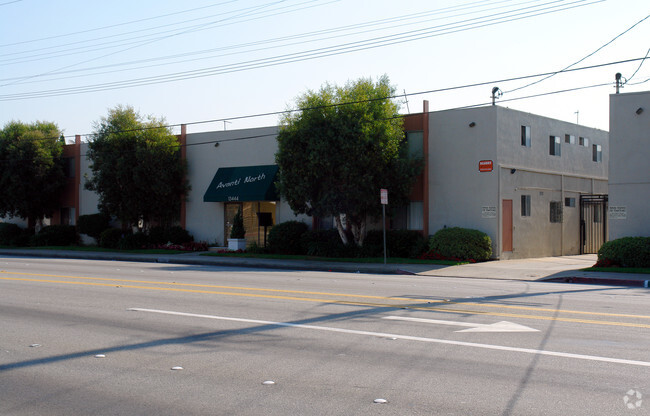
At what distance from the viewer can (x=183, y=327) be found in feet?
30.8

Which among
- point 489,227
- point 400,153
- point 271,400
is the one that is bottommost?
point 271,400

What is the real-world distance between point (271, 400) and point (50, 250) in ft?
98.9

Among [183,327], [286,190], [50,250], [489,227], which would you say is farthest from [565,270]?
[50,250]

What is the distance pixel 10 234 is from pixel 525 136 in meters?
31.2

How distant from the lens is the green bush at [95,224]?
35219 mm

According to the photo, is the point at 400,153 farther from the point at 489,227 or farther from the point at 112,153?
the point at 112,153

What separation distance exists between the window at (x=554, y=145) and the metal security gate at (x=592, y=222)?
2.74 m

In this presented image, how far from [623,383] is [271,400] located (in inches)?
136

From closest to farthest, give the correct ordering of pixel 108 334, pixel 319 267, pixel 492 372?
pixel 492 372 < pixel 108 334 < pixel 319 267

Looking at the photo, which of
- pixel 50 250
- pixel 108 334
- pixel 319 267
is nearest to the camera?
pixel 108 334

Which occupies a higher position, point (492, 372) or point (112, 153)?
point (112, 153)

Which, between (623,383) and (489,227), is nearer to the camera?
(623,383)

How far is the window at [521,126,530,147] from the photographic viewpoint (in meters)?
26.1

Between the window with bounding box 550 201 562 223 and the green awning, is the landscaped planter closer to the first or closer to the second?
the green awning
